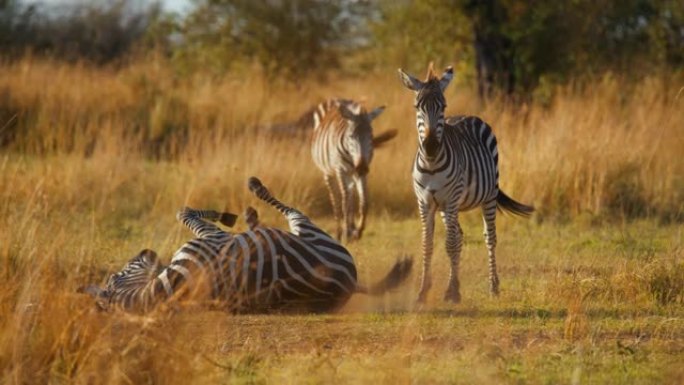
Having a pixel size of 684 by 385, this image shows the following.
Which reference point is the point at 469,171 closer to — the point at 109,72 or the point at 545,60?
the point at 545,60

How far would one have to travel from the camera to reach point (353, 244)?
12.4 m

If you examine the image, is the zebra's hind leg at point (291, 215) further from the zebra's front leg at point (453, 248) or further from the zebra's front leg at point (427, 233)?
the zebra's front leg at point (453, 248)

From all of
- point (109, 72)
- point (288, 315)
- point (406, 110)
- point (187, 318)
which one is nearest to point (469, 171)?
point (288, 315)

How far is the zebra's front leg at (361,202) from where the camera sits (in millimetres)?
12640

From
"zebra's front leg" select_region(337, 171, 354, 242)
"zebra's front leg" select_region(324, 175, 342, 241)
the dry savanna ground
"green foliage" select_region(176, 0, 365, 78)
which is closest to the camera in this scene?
the dry savanna ground

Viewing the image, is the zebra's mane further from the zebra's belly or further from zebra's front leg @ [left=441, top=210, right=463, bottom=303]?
zebra's front leg @ [left=441, top=210, right=463, bottom=303]

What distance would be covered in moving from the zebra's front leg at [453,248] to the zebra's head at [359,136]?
3.95 metres

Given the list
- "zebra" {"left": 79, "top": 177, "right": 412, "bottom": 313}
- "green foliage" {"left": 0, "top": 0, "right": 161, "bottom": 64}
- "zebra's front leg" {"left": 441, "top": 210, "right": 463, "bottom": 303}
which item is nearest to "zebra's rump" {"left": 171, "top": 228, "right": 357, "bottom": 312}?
"zebra" {"left": 79, "top": 177, "right": 412, "bottom": 313}

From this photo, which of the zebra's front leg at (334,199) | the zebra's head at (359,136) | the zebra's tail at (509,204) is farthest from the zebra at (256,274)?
the zebra's front leg at (334,199)

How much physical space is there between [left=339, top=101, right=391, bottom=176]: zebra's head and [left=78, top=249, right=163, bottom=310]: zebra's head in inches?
179

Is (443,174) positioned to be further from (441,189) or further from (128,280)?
(128,280)

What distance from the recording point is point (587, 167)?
13867 millimetres

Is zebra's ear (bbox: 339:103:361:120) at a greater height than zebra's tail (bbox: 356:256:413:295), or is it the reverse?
zebra's ear (bbox: 339:103:361:120)

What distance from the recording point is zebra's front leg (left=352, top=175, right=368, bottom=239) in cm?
1264
